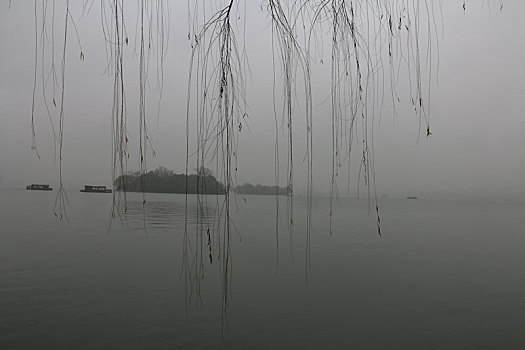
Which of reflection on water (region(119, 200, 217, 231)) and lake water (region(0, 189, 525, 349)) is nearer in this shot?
reflection on water (region(119, 200, 217, 231))

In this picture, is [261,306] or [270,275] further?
[270,275]

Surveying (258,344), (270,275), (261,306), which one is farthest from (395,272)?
(258,344)

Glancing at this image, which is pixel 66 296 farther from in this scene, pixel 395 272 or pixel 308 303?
pixel 395 272

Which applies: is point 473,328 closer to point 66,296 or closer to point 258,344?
point 258,344

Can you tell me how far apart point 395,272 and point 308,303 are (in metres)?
4.55

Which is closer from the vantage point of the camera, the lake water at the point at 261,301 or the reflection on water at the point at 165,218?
the reflection on water at the point at 165,218

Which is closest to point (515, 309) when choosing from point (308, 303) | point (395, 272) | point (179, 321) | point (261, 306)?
point (395, 272)

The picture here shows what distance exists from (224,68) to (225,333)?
547 cm

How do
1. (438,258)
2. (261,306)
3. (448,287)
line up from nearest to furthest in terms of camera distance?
(261,306) < (448,287) < (438,258)

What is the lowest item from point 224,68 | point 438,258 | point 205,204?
point 438,258

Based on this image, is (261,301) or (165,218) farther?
(165,218)

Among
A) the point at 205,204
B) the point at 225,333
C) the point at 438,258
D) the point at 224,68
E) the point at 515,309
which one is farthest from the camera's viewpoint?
the point at 438,258

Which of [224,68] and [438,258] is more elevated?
[224,68]

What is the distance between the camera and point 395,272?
1094cm
